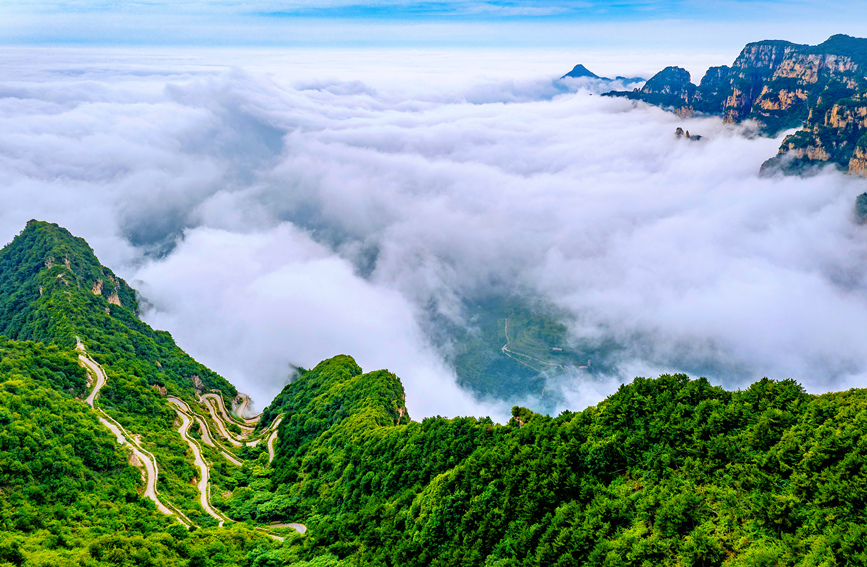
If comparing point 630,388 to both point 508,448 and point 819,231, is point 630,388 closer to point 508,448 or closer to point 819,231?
point 508,448

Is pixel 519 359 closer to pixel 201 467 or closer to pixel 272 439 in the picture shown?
pixel 272 439

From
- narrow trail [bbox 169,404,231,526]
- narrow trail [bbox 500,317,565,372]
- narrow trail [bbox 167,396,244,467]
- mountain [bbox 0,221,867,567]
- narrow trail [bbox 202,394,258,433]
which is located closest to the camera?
mountain [bbox 0,221,867,567]

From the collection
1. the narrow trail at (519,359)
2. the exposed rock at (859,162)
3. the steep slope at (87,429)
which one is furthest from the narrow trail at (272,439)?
the exposed rock at (859,162)

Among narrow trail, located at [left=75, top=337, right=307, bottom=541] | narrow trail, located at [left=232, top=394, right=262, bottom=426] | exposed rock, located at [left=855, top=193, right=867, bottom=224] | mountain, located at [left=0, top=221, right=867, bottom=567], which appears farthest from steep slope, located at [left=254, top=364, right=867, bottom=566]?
exposed rock, located at [left=855, top=193, right=867, bottom=224]

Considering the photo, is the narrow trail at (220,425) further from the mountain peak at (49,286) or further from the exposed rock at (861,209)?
the exposed rock at (861,209)

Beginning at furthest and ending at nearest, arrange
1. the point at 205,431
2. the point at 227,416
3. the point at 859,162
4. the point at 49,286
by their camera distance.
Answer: the point at 859,162 < the point at 227,416 < the point at 49,286 < the point at 205,431

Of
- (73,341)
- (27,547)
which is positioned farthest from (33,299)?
(27,547)

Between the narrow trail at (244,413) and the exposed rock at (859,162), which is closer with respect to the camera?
the narrow trail at (244,413)

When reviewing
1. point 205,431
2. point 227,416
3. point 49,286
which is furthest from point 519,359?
point 49,286

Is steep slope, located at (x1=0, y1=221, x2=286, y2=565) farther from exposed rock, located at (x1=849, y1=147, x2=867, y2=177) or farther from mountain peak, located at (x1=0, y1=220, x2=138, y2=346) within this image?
exposed rock, located at (x1=849, y1=147, x2=867, y2=177)
